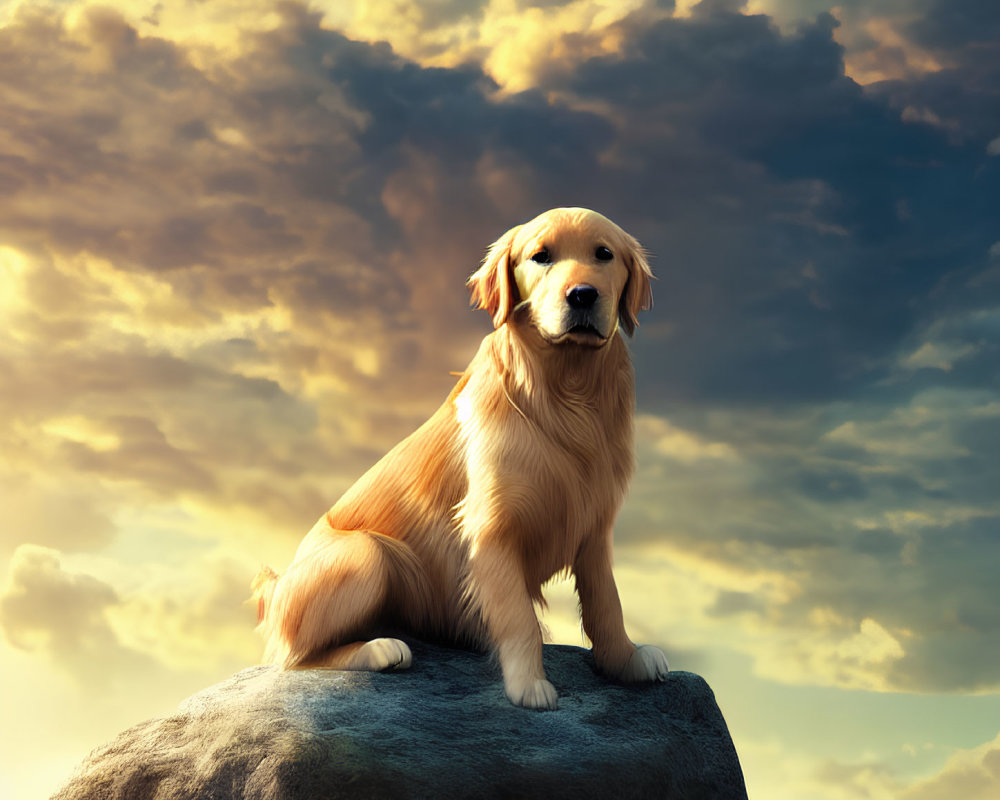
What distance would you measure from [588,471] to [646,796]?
1.61 m

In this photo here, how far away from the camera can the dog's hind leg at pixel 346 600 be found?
5062mm

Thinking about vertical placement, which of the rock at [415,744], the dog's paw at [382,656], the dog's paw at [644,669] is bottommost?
the rock at [415,744]

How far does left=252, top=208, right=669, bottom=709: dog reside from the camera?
4.99 metres

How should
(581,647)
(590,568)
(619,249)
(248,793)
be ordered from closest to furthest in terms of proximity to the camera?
(248,793) → (619,249) → (590,568) → (581,647)

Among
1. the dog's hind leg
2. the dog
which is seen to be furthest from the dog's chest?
the dog's hind leg

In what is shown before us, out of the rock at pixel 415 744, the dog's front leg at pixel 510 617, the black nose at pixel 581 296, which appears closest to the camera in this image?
the rock at pixel 415 744

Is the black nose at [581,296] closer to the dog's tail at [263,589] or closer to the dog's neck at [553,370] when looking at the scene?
the dog's neck at [553,370]

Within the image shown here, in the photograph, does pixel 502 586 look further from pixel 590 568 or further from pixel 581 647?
pixel 581 647

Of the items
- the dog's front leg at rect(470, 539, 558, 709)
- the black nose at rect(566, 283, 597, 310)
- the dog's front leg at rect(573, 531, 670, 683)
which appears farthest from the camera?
the dog's front leg at rect(573, 531, 670, 683)

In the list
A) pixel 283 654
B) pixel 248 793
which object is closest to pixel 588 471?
pixel 283 654

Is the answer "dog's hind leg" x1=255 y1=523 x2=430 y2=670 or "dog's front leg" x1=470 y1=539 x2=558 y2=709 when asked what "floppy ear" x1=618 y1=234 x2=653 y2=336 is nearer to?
"dog's front leg" x1=470 y1=539 x2=558 y2=709

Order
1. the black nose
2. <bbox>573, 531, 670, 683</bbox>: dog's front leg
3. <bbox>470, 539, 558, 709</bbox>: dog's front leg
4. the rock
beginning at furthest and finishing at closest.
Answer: <bbox>573, 531, 670, 683</bbox>: dog's front leg < <bbox>470, 539, 558, 709</bbox>: dog's front leg < the black nose < the rock

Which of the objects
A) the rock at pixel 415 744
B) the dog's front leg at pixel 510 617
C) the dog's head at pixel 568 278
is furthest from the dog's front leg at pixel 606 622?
the dog's head at pixel 568 278

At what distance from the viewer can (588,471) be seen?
5211 mm
